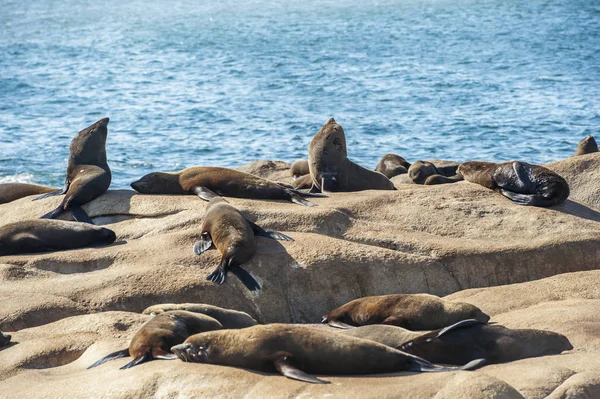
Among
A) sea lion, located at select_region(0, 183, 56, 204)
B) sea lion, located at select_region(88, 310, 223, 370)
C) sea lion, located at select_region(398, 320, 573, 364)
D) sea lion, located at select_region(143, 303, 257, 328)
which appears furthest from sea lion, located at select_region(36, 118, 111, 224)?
sea lion, located at select_region(398, 320, 573, 364)

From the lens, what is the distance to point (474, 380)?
4.60 metres

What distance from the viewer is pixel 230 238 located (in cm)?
766

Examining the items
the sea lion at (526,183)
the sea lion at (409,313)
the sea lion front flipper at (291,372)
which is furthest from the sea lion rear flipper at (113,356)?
the sea lion at (526,183)

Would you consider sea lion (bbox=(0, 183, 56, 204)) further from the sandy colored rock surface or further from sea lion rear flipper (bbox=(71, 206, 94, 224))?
sea lion rear flipper (bbox=(71, 206, 94, 224))

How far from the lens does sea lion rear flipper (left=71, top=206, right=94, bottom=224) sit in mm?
9070

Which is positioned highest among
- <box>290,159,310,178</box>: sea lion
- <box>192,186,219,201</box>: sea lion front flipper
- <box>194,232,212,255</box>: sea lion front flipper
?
<box>192,186,219,201</box>: sea lion front flipper

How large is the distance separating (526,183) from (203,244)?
11.7 ft

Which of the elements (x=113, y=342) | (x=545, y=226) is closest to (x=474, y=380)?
(x=113, y=342)

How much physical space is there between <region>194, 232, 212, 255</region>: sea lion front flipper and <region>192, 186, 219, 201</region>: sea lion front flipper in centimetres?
106

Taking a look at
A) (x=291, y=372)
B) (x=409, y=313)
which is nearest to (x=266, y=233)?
(x=409, y=313)

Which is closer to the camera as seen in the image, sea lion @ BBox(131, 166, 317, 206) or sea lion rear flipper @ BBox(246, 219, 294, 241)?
sea lion rear flipper @ BBox(246, 219, 294, 241)

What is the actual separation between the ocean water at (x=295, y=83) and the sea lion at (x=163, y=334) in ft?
36.8

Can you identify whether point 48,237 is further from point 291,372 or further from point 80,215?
point 291,372

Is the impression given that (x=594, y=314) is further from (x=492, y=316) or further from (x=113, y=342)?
(x=113, y=342)
